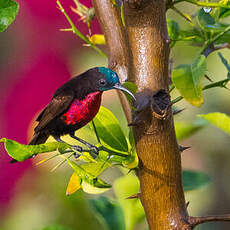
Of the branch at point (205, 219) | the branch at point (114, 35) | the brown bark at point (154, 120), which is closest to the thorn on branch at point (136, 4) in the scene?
the brown bark at point (154, 120)

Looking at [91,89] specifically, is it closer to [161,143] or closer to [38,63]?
[161,143]

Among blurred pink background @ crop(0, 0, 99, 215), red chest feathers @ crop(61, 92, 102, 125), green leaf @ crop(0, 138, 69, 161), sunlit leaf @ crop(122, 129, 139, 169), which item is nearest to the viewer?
green leaf @ crop(0, 138, 69, 161)

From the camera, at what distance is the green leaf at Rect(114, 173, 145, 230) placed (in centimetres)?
57

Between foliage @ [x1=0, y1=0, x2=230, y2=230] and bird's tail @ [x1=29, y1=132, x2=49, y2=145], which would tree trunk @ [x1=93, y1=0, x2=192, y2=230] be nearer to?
foliage @ [x1=0, y1=0, x2=230, y2=230]

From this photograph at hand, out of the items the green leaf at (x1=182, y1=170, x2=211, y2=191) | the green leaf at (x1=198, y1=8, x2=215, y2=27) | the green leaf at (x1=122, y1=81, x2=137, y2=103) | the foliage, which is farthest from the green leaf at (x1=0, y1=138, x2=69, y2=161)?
the green leaf at (x1=182, y1=170, x2=211, y2=191)

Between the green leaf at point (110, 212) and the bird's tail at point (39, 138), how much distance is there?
109mm

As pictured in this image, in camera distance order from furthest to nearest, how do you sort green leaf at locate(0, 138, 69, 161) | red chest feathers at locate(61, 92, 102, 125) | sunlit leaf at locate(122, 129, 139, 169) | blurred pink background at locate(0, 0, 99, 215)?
blurred pink background at locate(0, 0, 99, 215), red chest feathers at locate(61, 92, 102, 125), sunlit leaf at locate(122, 129, 139, 169), green leaf at locate(0, 138, 69, 161)

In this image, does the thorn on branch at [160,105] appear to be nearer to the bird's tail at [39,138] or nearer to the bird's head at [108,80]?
the bird's head at [108,80]

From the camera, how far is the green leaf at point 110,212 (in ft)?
1.86

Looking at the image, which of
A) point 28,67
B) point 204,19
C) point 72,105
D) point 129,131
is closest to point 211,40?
point 204,19

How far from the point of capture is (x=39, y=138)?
2.06ft

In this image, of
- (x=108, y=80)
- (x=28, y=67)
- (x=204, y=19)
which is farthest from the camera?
(x=28, y=67)

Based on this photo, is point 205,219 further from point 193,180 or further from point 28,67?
point 28,67

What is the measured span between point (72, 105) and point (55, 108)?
4cm
